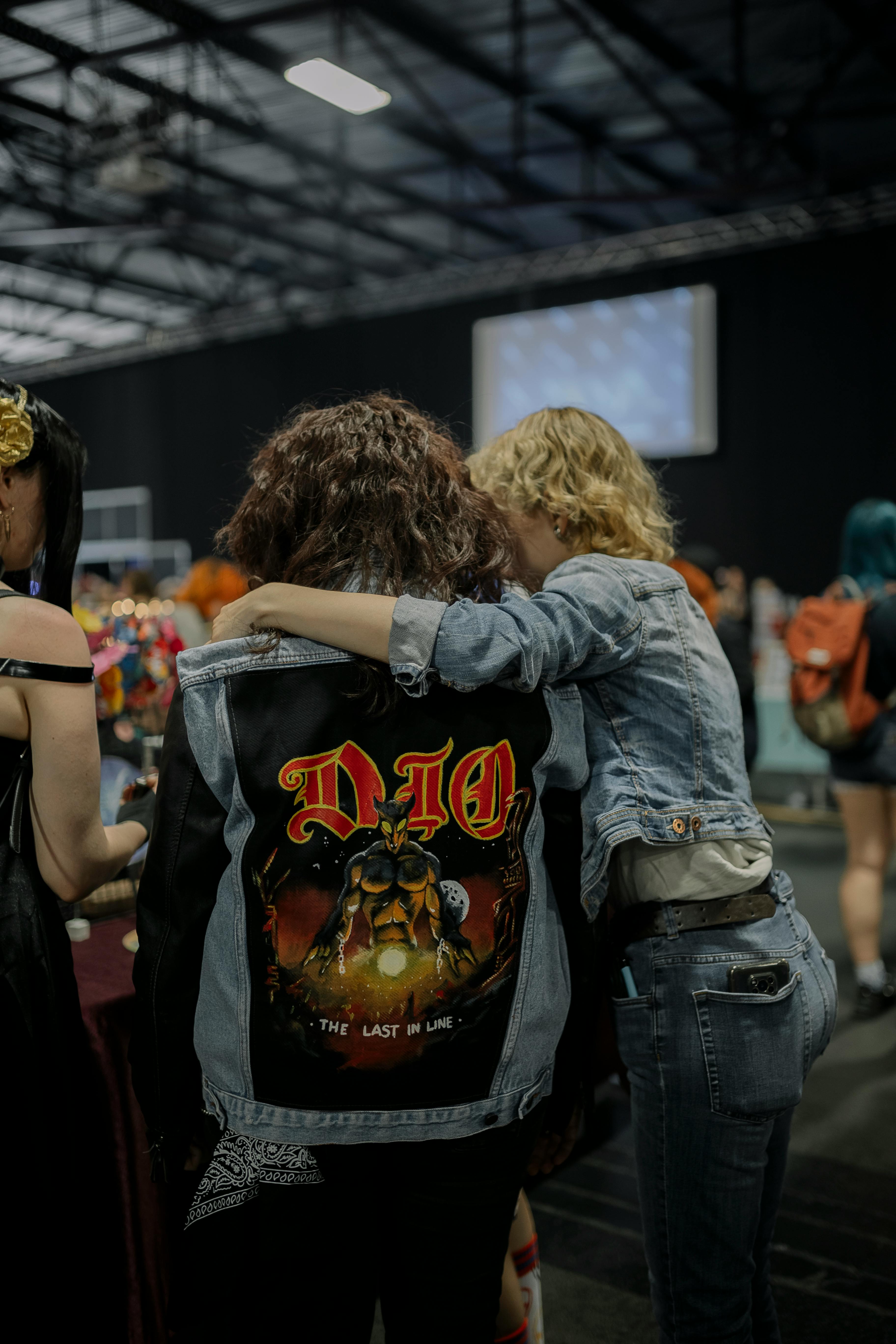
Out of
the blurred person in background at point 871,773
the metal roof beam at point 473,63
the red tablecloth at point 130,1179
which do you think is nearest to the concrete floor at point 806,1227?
the blurred person in background at point 871,773

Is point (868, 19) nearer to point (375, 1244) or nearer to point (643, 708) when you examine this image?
point (643, 708)

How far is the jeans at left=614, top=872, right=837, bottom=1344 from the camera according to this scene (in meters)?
1.19

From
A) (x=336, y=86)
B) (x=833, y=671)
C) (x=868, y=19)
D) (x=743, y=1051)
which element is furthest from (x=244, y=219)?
(x=743, y=1051)

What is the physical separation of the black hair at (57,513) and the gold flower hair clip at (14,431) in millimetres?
35

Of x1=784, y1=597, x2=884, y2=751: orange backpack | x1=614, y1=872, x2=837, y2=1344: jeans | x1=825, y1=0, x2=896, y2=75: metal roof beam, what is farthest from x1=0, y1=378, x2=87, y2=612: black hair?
x1=825, y1=0, x2=896, y2=75: metal roof beam

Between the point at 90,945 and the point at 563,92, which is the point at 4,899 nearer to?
the point at 90,945


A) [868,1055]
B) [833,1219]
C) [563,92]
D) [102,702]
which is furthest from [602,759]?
[563,92]

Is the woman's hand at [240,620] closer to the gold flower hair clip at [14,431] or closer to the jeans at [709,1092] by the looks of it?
the gold flower hair clip at [14,431]

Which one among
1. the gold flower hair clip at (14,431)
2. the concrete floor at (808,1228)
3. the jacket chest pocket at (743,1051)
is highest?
the gold flower hair clip at (14,431)

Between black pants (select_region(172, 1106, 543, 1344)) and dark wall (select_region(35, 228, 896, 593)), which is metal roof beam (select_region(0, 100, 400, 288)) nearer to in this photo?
dark wall (select_region(35, 228, 896, 593))

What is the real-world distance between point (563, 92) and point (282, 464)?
7.82 metres

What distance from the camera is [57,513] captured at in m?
1.29

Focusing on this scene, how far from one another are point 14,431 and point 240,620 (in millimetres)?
369

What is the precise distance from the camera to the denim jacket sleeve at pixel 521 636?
1031 mm
